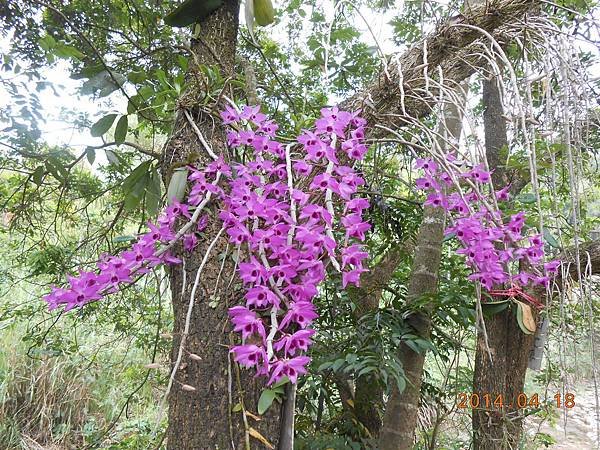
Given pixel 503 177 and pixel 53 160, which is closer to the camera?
pixel 53 160

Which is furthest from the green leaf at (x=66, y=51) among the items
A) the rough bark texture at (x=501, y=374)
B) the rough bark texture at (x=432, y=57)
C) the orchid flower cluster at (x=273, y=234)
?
the rough bark texture at (x=501, y=374)

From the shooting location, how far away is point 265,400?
650 mm

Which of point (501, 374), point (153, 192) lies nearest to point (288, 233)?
point (153, 192)

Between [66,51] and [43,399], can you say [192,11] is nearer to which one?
[66,51]

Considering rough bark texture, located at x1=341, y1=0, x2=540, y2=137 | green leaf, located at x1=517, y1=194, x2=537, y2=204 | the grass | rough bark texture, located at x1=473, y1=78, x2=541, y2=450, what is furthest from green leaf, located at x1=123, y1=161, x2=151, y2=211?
the grass

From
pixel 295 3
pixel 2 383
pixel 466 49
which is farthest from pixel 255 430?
pixel 2 383

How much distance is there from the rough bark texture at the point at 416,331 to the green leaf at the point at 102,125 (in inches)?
30.5

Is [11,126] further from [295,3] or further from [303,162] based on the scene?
[295,3]

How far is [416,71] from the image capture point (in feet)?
2.91

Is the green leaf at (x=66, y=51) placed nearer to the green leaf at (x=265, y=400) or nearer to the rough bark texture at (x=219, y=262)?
the rough bark texture at (x=219, y=262)

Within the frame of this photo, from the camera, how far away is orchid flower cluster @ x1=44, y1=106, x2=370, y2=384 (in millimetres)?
655

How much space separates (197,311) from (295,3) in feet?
4.78

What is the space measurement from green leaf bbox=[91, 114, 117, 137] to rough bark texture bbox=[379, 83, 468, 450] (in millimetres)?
774

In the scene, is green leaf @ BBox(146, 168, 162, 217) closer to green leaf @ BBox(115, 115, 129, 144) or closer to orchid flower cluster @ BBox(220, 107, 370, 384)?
green leaf @ BBox(115, 115, 129, 144)
